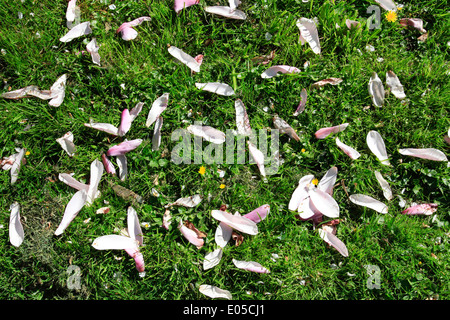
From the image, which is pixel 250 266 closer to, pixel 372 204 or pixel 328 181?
pixel 328 181

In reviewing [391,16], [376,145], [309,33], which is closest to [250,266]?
[376,145]

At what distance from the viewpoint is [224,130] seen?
7.41ft

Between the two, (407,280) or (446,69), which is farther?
(446,69)

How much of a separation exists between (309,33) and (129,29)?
1.14 m

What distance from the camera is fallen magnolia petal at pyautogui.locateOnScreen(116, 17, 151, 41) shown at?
2.35m

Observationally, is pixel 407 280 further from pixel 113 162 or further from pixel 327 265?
pixel 113 162

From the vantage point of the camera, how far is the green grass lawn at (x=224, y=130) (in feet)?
6.93

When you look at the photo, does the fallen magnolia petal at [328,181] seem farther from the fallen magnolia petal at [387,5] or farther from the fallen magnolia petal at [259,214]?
the fallen magnolia petal at [387,5]

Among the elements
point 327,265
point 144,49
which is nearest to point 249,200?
point 327,265

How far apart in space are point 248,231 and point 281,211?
0.77 feet

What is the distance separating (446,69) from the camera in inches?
90.9

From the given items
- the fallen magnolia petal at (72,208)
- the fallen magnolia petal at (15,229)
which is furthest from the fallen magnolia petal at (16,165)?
the fallen magnolia petal at (72,208)

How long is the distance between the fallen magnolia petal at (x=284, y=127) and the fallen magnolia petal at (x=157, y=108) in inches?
26.3

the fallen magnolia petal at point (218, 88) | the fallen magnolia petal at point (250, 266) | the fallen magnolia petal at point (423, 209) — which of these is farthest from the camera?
the fallen magnolia petal at point (218, 88)
